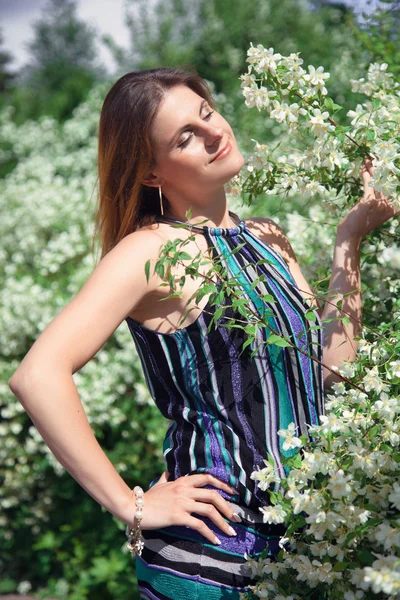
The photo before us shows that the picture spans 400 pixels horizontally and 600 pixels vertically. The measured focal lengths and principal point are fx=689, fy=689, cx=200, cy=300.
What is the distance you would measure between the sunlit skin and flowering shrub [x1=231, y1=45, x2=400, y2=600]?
4.9 inches

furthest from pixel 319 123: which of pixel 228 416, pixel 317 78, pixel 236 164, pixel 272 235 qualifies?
pixel 228 416

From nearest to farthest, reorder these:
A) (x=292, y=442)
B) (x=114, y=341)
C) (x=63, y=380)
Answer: (x=292, y=442)
(x=63, y=380)
(x=114, y=341)

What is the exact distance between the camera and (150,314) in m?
1.65

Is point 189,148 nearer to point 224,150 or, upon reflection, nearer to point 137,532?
point 224,150

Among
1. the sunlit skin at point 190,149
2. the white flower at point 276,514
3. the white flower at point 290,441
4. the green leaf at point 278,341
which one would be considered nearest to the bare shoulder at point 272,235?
the sunlit skin at point 190,149

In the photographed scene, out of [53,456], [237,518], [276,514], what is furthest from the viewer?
[53,456]

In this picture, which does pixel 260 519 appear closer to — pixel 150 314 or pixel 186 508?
pixel 186 508

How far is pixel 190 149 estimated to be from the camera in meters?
1.69

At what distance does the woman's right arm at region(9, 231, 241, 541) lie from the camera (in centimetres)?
151

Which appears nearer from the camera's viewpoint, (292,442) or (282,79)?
(292,442)

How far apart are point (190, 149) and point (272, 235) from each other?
42cm

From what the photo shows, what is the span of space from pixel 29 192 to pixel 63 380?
4.74m

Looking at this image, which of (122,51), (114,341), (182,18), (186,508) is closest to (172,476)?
(186,508)

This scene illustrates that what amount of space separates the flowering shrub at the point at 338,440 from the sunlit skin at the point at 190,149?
124mm
